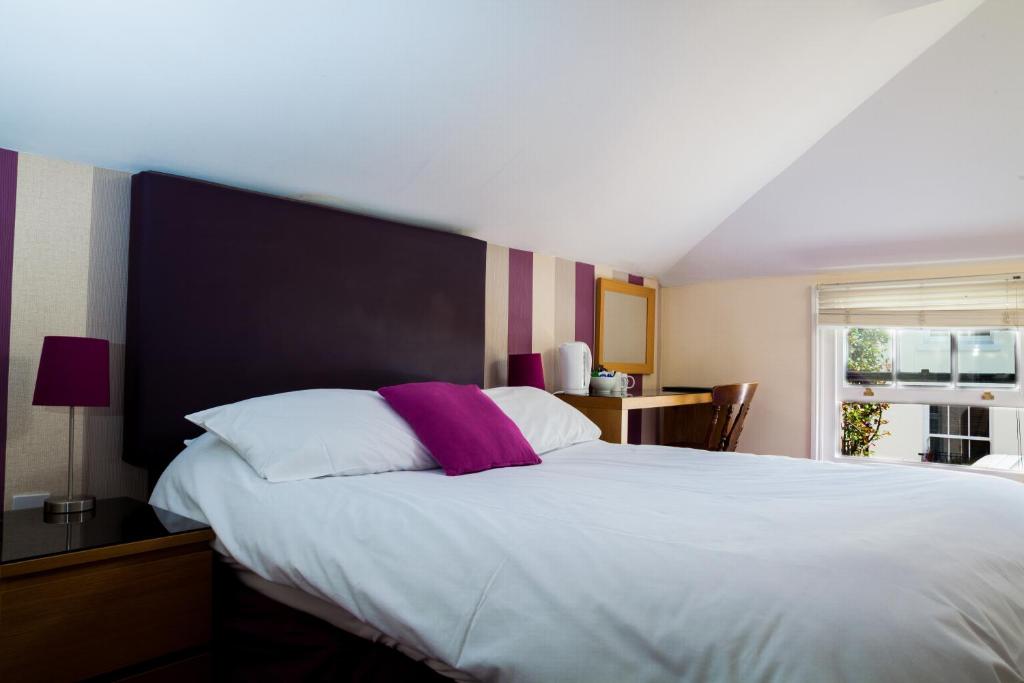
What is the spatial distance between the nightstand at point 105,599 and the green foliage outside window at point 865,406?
4036mm

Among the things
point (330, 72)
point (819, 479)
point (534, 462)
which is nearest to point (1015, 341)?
point (819, 479)

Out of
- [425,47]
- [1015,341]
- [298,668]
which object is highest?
[425,47]

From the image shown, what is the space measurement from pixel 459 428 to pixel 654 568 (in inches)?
49.0

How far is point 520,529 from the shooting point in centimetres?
140

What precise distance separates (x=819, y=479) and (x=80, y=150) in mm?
2608

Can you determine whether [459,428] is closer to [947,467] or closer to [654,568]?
[654,568]

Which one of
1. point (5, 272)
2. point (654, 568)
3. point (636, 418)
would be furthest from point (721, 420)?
point (5, 272)

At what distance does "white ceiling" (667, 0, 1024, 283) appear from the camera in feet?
10.0

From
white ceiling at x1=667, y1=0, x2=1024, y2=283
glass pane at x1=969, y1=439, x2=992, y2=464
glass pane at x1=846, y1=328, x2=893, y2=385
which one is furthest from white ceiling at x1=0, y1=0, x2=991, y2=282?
glass pane at x1=969, y1=439, x2=992, y2=464

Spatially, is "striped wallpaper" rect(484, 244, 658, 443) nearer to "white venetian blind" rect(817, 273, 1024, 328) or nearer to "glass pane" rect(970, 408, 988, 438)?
"white venetian blind" rect(817, 273, 1024, 328)

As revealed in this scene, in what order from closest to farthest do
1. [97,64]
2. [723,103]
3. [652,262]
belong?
[97,64] < [723,103] < [652,262]

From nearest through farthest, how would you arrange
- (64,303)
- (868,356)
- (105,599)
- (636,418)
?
(105,599) < (64,303) < (868,356) < (636,418)

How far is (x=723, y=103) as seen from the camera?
310cm

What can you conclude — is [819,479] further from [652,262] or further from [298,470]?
[652,262]
